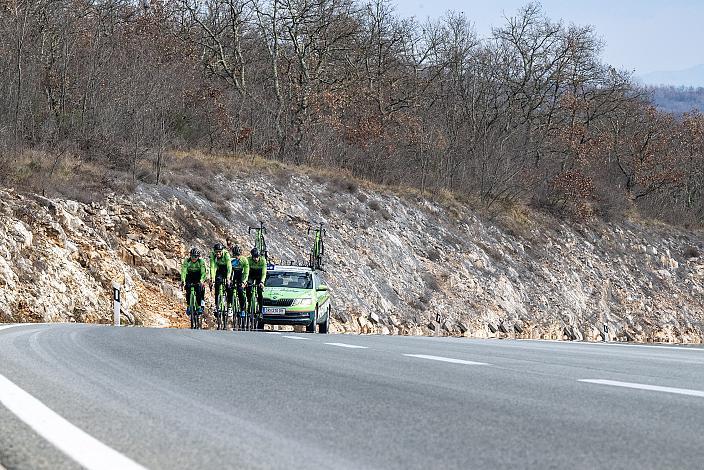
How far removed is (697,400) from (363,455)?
10.3 ft

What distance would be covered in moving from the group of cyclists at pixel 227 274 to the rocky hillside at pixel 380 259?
560 centimetres

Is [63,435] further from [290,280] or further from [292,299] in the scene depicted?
[290,280]

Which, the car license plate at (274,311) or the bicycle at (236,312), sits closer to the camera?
the bicycle at (236,312)

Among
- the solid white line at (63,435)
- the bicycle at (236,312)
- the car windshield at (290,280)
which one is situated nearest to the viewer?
A: the solid white line at (63,435)

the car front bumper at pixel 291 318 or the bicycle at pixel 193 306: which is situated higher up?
the bicycle at pixel 193 306

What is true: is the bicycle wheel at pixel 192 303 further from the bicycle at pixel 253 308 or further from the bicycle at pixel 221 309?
the bicycle at pixel 253 308

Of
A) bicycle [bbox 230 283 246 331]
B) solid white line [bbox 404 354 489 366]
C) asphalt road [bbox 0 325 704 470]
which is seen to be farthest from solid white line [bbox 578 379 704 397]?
bicycle [bbox 230 283 246 331]

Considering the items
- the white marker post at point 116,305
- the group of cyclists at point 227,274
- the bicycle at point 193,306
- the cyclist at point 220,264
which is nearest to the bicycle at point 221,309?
the group of cyclists at point 227,274

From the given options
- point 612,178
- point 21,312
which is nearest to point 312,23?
point 612,178

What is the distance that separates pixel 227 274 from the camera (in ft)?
80.6

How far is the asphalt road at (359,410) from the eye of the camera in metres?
4.86

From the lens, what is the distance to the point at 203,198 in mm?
40219

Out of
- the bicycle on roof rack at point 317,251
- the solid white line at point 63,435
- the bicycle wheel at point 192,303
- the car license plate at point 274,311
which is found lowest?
the solid white line at point 63,435

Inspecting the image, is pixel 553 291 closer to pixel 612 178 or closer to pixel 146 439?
pixel 612 178
